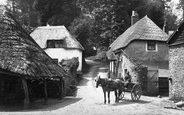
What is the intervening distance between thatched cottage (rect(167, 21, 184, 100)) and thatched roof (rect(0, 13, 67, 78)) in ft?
30.9

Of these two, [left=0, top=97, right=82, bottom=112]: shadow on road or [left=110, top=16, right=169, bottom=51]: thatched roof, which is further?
[left=110, top=16, right=169, bottom=51]: thatched roof

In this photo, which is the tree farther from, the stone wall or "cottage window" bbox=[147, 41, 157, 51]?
the stone wall

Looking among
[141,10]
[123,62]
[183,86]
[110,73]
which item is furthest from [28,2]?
[183,86]

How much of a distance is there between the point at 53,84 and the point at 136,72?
7986mm

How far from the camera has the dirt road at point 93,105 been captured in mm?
14271

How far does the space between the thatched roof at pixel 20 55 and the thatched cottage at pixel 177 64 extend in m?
9.42

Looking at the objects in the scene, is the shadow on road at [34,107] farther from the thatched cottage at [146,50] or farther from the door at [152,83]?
the thatched cottage at [146,50]

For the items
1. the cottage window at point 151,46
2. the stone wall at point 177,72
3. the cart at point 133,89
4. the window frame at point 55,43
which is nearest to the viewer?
the cart at point 133,89

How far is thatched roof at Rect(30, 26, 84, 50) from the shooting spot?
116 feet

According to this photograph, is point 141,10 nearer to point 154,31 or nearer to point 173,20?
point 173,20

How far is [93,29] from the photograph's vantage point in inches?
1772

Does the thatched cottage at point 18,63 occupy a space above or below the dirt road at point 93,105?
above

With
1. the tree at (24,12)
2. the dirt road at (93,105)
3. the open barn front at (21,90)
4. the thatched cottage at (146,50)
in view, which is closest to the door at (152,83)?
the thatched cottage at (146,50)

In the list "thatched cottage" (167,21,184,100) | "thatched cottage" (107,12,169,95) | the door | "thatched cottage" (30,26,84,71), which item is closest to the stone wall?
"thatched cottage" (167,21,184,100)
